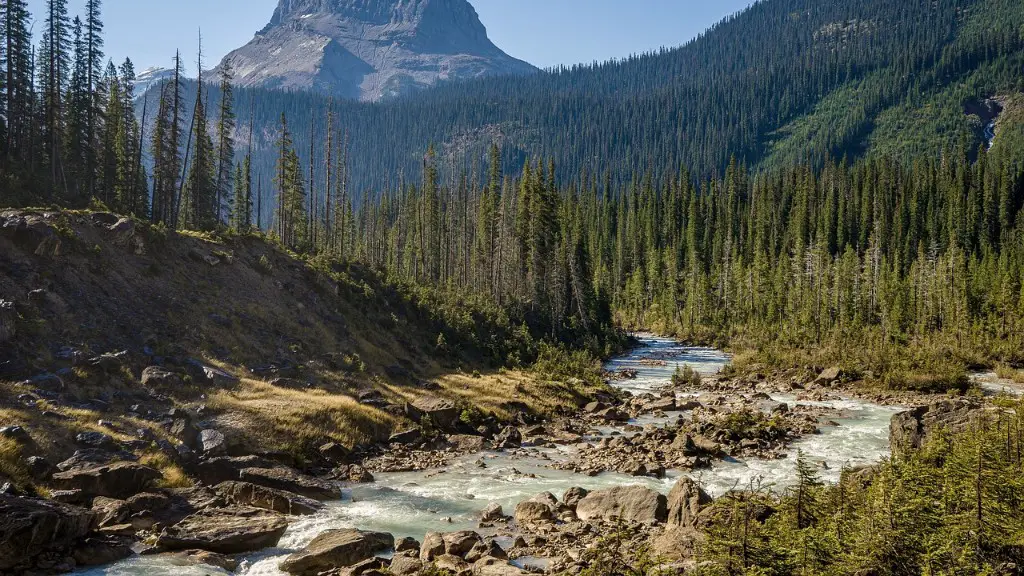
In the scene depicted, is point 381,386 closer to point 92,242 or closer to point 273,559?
point 92,242

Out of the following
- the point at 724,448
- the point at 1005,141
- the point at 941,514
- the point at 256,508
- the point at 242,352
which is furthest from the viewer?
the point at 1005,141

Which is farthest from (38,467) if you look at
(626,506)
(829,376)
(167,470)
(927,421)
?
(829,376)

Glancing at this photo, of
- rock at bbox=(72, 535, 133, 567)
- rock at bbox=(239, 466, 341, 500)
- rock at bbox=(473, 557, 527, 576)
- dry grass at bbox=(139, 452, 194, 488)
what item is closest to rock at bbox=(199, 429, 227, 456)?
dry grass at bbox=(139, 452, 194, 488)

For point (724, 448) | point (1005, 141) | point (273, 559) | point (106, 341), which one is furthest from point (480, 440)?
point (1005, 141)

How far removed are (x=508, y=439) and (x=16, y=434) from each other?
1916 centimetres

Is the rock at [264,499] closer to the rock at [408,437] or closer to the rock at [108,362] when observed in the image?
the rock at [408,437]

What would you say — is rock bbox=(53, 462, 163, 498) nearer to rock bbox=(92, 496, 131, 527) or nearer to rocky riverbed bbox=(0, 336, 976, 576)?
rocky riverbed bbox=(0, 336, 976, 576)

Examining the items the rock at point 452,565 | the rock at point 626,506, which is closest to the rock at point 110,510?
the rock at point 452,565

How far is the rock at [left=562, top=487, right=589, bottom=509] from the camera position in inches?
782

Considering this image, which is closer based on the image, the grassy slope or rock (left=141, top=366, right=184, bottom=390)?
the grassy slope

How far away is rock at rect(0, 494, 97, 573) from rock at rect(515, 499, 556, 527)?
11933mm

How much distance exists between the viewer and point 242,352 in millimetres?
34312

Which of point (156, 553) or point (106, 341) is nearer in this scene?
point (156, 553)

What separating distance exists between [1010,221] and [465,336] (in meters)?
106
